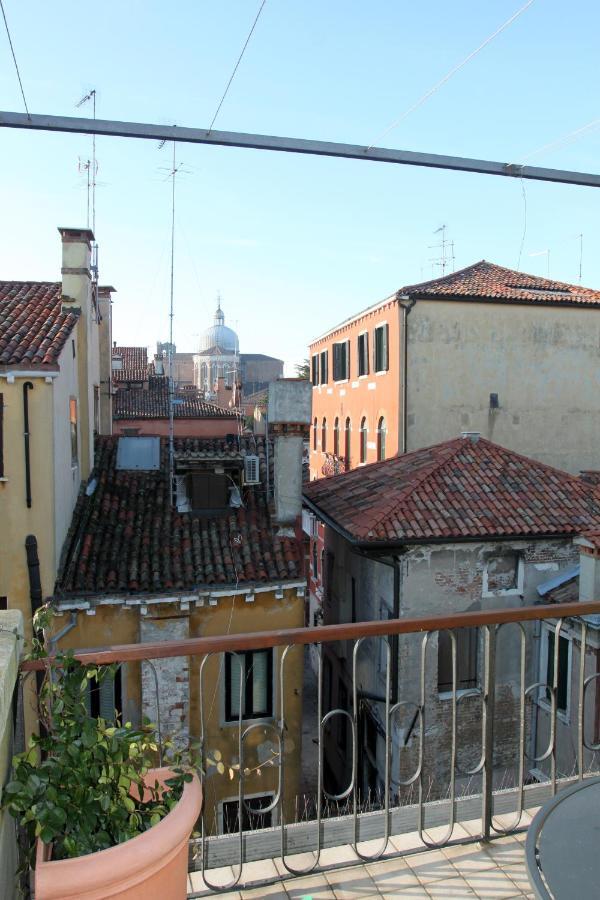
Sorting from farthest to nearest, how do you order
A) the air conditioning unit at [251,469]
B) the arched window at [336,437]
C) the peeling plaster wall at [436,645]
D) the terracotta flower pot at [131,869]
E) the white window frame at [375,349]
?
the arched window at [336,437], the white window frame at [375,349], the air conditioning unit at [251,469], the peeling plaster wall at [436,645], the terracotta flower pot at [131,869]

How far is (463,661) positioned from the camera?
11.4 m

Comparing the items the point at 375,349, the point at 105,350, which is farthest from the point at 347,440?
the point at 105,350

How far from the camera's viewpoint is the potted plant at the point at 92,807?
Answer: 6.48 feet

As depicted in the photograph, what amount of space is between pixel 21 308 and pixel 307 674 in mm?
12046

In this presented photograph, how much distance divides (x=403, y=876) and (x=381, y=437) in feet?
60.5

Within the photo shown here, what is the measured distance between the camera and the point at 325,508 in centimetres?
1383

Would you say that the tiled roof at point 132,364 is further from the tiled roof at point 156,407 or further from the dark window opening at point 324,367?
the dark window opening at point 324,367

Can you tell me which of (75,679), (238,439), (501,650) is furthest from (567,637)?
(75,679)

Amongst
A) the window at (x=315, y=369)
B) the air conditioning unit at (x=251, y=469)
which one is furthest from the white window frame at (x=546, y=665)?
the window at (x=315, y=369)

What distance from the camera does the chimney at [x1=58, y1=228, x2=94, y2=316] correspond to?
13156 millimetres

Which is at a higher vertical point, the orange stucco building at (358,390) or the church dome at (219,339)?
the church dome at (219,339)

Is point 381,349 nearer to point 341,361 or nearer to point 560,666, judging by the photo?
point 341,361

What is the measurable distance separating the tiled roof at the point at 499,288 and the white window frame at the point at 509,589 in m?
9.27

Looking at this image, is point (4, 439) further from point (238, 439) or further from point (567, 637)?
point (567, 637)
